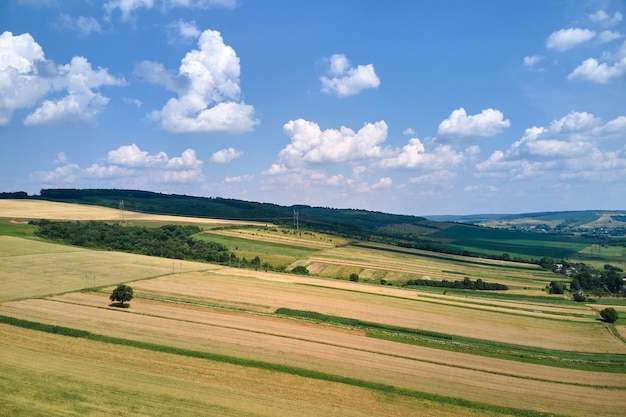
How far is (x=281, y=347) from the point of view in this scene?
155 feet

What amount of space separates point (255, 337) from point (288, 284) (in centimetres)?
3716

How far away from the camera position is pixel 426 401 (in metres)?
35.9

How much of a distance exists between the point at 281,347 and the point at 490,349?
80.5 ft

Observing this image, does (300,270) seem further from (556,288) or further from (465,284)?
(556,288)

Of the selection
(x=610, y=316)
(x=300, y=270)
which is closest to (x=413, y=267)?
(x=300, y=270)

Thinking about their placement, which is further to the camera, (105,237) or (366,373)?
(105,237)

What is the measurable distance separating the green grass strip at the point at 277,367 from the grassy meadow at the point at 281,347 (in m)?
0.16

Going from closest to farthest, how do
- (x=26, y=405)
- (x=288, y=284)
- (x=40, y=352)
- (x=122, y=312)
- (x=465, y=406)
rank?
(x=26, y=405)
(x=465, y=406)
(x=40, y=352)
(x=122, y=312)
(x=288, y=284)

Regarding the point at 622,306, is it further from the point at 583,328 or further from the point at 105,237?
the point at 105,237

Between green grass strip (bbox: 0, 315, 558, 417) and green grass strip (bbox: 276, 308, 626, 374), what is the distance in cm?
1616

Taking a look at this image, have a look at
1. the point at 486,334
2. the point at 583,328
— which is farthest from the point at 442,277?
the point at 486,334

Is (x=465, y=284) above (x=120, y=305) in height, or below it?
below

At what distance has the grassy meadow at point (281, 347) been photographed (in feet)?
110

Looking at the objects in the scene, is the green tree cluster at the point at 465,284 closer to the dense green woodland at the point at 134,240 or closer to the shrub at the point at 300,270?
the shrub at the point at 300,270
